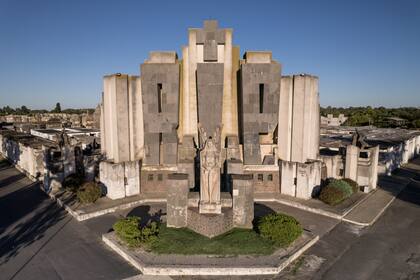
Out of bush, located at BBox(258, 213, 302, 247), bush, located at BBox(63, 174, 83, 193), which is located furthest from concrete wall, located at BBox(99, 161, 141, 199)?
bush, located at BBox(258, 213, 302, 247)

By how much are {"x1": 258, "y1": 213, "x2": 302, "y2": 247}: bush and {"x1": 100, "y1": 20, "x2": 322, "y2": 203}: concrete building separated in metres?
7.42

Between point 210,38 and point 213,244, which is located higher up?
point 210,38

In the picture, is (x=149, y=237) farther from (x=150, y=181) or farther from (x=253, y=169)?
(x=253, y=169)

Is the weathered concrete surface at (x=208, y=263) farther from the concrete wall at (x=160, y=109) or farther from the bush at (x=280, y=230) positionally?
the concrete wall at (x=160, y=109)

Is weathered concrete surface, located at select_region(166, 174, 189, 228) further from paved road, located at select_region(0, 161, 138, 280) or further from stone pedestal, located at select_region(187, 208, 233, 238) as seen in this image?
paved road, located at select_region(0, 161, 138, 280)

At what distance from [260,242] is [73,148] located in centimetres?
1939

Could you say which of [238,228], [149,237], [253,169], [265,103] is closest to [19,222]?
[149,237]

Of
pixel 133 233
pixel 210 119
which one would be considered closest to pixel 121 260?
pixel 133 233

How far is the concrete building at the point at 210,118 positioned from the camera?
23.6 metres

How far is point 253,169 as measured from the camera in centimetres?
2464

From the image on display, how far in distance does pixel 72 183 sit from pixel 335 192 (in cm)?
2198

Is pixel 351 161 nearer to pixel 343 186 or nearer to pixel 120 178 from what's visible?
pixel 343 186

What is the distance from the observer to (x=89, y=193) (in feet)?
70.8

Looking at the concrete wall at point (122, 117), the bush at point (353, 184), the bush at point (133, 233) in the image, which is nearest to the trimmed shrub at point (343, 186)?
the bush at point (353, 184)
